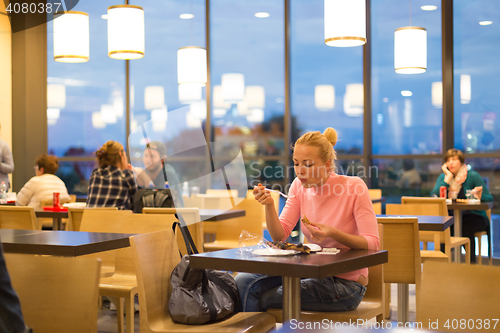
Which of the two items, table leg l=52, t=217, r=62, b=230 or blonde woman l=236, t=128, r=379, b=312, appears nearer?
blonde woman l=236, t=128, r=379, b=312

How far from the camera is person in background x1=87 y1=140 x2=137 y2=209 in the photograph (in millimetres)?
4117

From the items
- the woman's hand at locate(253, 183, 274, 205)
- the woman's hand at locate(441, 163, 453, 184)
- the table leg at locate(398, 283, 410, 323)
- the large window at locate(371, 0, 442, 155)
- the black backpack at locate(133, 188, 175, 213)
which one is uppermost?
the large window at locate(371, 0, 442, 155)

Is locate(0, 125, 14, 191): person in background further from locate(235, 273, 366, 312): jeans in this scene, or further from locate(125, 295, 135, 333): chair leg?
locate(235, 273, 366, 312): jeans

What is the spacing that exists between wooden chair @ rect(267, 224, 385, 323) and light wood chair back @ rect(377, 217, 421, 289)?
0.66 meters

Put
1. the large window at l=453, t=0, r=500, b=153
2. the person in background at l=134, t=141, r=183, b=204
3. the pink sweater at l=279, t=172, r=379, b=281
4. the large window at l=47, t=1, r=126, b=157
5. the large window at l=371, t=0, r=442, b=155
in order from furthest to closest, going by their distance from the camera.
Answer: the large window at l=47, t=1, r=126, b=157, the large window at l=371, t=0, r=442, b=155, the large window at l=453, t=0, r=500, b=153, the pink sweater at l=279, t=172, r=379, b=281, the person in background at l=134, t=141, r=183, b=204

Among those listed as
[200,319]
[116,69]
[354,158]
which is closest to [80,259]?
[200,319]

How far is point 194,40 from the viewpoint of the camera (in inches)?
289

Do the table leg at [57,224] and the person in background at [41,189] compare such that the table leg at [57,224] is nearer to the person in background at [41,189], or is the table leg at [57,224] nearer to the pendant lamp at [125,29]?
the person in background at [41,189]

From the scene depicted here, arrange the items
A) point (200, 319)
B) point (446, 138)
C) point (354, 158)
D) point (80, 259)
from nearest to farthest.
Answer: point (80, 259) → point (200, 319) → point (446, 138) → point (354, 158)

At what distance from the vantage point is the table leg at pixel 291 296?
6.34 feet

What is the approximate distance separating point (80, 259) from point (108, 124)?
6.30 metres

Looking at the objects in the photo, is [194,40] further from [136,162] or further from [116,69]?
[136,162]

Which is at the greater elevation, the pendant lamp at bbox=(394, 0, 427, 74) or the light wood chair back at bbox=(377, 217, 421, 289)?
the pendant lamp at bbox=(394, 0, 427, 74)

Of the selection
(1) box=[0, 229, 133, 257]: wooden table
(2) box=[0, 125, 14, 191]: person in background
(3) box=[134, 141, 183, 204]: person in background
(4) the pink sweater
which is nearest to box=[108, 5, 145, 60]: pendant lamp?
(2) box=[0, 125, 14, 191]: person in background
